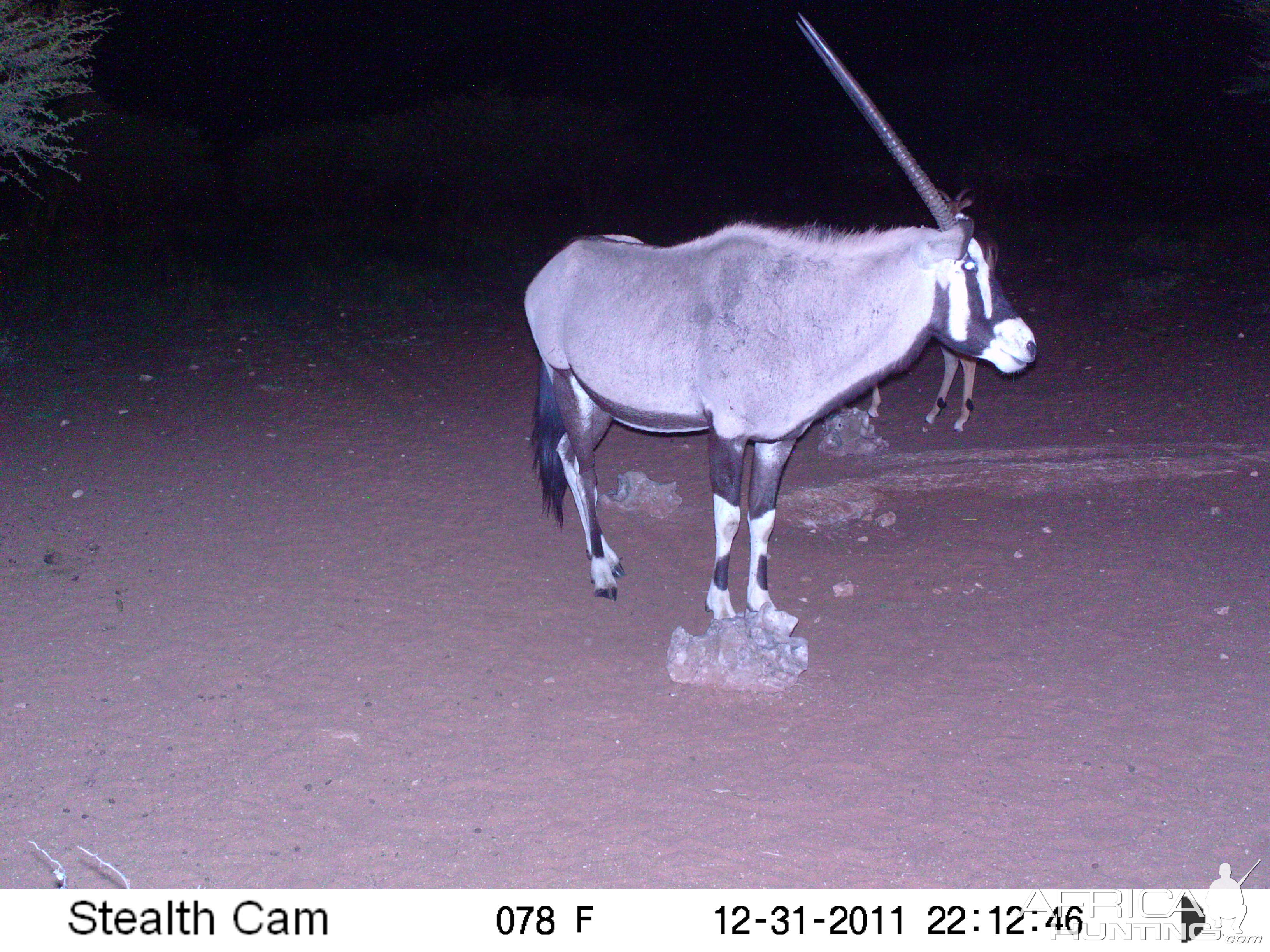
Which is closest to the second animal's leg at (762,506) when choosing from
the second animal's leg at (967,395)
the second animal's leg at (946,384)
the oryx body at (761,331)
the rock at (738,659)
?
the oryx body at (761,331)

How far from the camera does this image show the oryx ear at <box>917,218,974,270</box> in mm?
4902

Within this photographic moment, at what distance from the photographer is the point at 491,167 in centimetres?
3266

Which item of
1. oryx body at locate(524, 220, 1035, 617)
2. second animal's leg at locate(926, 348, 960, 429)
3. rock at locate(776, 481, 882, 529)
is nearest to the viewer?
oryx body at locate(524, 220, 1035, 617)

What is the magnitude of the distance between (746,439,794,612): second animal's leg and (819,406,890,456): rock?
2860mm

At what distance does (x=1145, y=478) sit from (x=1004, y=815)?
455 cm

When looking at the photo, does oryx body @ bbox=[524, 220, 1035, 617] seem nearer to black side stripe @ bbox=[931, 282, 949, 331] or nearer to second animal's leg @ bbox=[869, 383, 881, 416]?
black side stripe @ bbox=[931, 282, 949, 331]

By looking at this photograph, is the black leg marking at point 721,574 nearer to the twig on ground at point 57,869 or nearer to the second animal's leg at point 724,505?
the second animal's leg at point 724,505

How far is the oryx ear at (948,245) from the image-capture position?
4.90 metres

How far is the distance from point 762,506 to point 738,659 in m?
0.98

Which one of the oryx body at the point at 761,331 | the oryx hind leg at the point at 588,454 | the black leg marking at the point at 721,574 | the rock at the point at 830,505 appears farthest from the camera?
the rock at the point at 830,505

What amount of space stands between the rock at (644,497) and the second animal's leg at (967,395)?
9.77 ft

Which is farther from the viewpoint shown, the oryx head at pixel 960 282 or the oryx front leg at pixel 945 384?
the oryx front leg at pixel 945 384

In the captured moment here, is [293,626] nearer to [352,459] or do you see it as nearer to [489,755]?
[489,755]

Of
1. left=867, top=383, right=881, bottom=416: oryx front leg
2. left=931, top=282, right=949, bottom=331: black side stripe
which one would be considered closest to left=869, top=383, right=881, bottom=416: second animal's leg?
left=867, top=383, right=881, bottom=416: oryx front leg
